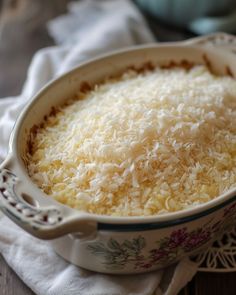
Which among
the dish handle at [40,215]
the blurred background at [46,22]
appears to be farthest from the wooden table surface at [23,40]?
the dish handle at [40,215]

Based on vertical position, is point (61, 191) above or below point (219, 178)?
above

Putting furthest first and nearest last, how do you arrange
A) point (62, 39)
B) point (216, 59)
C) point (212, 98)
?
point (62, 39)
point (216, 59)
point (212, 98)

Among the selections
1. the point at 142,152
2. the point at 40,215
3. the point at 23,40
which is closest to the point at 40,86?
the point at 23,40

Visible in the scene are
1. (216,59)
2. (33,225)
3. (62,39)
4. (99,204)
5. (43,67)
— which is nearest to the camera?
(33,225)

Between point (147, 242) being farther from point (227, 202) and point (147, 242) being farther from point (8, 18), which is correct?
point (8, 18)

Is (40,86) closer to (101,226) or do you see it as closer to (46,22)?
(46,22)

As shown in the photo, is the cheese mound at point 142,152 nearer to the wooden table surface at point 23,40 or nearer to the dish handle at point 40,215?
the dish handle at point 40,215

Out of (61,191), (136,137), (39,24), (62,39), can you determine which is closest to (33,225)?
(61,191)
